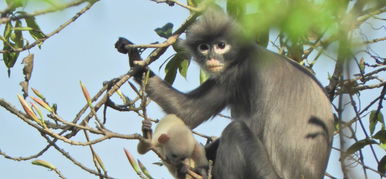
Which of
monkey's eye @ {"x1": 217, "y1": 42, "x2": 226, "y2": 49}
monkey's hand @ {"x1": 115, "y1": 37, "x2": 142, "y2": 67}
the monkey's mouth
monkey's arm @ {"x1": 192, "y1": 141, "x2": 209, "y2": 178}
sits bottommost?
monkey's arm @ {"x1": 192, "y1": 141, "x2": 209, "y2": 178}

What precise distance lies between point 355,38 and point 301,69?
13.6 ft

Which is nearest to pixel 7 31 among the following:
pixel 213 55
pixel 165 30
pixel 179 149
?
pixel 165 30

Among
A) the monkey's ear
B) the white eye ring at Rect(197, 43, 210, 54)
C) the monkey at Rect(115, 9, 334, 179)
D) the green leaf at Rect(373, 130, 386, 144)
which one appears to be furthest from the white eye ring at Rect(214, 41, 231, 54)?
the green leaf at Rect(373, 130, 386, 144)

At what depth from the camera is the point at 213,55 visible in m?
5.91

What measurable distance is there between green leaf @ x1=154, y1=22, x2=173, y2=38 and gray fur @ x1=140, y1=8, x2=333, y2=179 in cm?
59

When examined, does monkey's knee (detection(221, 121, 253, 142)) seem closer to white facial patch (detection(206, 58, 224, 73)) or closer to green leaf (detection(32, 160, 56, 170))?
white facial patch (detection(206, 58, 224, 73))

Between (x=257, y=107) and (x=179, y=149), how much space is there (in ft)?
3.36

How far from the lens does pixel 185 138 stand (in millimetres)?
5043

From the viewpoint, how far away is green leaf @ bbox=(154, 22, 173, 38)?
16.8 ft

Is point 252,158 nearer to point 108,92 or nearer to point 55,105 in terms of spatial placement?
point 108,92

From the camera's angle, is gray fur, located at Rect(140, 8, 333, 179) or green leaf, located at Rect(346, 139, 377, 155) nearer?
green leaf, located at Rect(346, 139, 377, 155)

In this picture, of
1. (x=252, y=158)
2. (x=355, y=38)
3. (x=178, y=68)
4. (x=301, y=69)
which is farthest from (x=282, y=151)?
(x=355, y=38)

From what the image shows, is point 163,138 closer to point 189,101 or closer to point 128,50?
point 128,50

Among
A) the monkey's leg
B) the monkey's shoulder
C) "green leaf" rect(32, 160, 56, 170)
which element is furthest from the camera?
the monkey's shoulder
